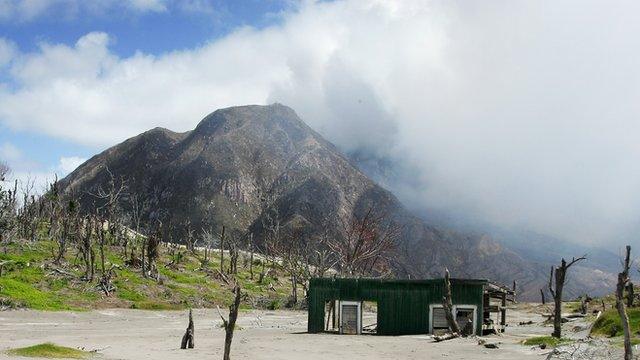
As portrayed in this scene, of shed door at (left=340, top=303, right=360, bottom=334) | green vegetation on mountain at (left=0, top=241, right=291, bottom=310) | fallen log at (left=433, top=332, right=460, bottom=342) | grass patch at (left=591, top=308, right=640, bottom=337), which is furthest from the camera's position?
green vegetation on mountain at (left=0, top=241, right=291, bottom=310)

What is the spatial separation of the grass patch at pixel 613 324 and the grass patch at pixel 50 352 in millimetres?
31756

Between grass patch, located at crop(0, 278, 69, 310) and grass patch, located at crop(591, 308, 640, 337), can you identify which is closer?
grass patch, located at crop(591, 308, 640, 337)

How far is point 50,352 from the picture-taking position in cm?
3180

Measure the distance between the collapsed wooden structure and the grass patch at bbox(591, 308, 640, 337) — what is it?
938cm

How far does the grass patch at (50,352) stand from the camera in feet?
103

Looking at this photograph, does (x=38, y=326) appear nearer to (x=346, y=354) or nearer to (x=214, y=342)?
(x=214, y=342)

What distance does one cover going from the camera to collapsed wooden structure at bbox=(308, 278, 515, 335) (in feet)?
171

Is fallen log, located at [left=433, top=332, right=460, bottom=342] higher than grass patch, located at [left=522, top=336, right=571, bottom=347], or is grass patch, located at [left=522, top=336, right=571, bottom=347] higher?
grass patch, located at [left=522, top=336, right=571, bottom=347]

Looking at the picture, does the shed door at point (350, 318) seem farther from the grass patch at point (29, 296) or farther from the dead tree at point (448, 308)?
the grass patch at point (29, 296)

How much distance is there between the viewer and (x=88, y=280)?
80000 mm

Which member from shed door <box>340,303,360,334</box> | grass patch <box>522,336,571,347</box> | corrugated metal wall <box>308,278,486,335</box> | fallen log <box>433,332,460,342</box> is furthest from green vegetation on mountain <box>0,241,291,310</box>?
grass patch <box>522,336,571,347</box>

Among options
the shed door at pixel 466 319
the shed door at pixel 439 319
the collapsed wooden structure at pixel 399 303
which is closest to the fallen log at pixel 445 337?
the shed door at pixel 466 319

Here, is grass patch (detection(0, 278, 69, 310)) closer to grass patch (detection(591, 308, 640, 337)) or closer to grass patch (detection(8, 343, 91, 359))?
grass patch (detection(8, 343, 91, 359))

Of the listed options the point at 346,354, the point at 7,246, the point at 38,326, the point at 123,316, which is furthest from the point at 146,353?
the point at 7,246
